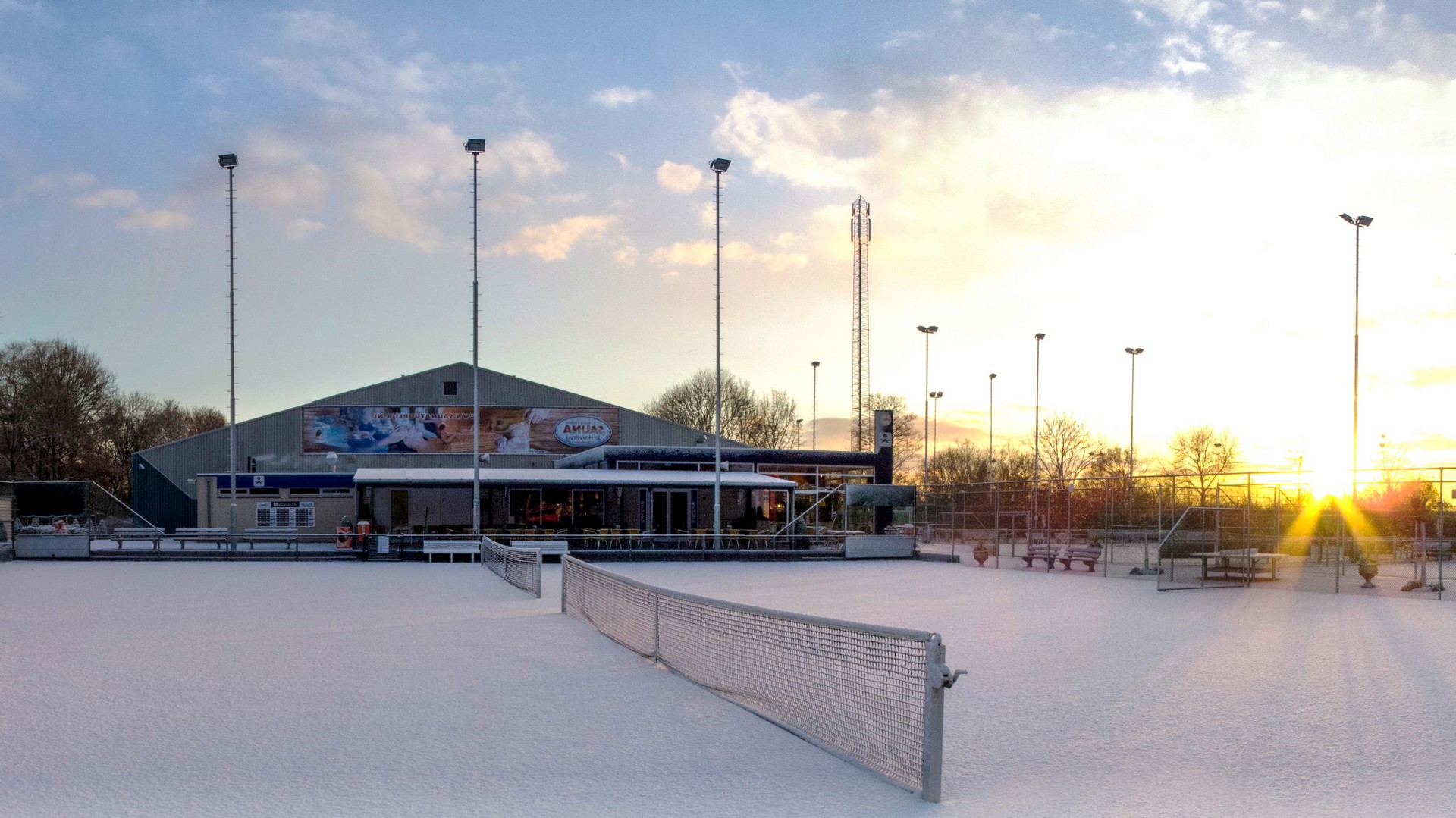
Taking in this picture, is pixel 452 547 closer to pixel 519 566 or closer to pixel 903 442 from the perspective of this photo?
pixel 519 566

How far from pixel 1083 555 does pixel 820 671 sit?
25.1m

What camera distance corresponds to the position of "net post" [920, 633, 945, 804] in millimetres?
6875

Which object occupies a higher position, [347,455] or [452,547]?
[347,455]

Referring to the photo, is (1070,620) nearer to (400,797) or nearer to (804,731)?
(804,731)

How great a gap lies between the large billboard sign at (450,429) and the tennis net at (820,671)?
47.9 meters

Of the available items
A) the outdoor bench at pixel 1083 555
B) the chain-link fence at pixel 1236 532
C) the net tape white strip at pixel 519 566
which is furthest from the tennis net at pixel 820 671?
the outdoor bench at pixel 1083 555

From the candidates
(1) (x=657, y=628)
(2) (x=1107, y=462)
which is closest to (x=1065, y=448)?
(2) (x=1107, y=462)

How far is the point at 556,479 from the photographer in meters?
45.0

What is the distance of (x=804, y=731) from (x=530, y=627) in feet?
25.5

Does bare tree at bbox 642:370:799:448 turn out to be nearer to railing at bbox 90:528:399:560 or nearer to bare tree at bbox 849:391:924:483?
bare tree at bbox 849:391:924:483

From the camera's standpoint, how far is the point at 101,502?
46906 mm

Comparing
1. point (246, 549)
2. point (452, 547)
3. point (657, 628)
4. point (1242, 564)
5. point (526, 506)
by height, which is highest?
point (657, 628)

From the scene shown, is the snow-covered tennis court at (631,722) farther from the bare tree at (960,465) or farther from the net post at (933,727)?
the bare tree at (960,465)

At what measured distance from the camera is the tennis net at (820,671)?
7328mm
